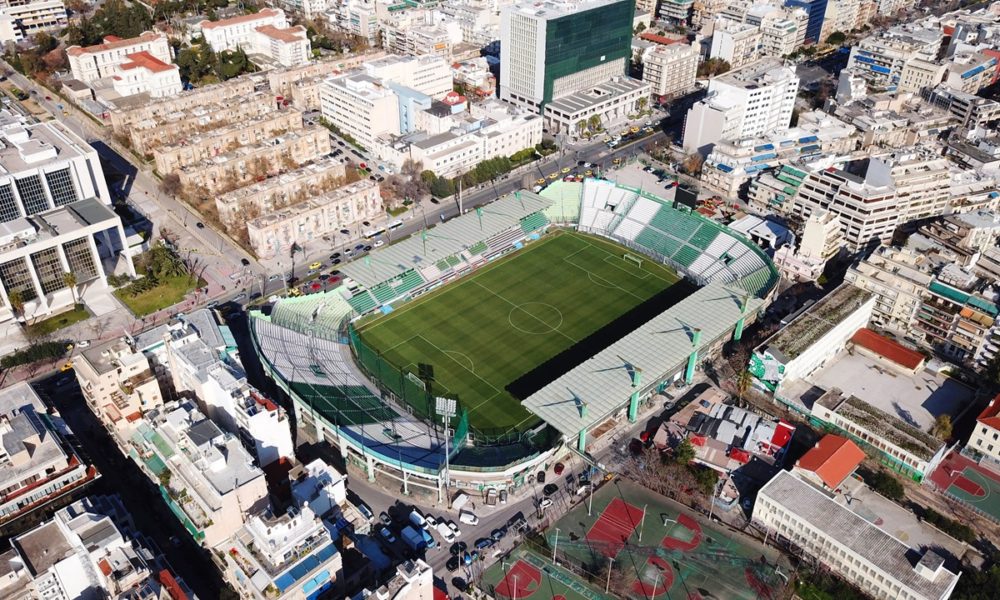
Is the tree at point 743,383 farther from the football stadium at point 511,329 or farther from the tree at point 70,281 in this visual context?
the tree at point 70,281

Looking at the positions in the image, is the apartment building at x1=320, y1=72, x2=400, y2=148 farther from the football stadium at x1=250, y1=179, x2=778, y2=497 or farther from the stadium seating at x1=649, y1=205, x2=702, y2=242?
the stadium seating at x1=649, y1=205, x2=702, y2=242

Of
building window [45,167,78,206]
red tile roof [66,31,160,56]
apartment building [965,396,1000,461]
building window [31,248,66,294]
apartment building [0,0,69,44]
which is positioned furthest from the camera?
apartment building [0,0,69,44]

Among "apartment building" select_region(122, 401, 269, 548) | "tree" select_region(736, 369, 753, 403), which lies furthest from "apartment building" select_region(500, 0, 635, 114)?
"apartment building" select_region(122, 401, 269, 548)

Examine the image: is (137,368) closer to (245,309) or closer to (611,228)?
(245,309)

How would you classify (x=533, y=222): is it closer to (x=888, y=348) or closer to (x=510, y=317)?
(x=510, y=317)

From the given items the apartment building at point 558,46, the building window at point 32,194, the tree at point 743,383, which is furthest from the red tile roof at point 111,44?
the tree at point 743,383

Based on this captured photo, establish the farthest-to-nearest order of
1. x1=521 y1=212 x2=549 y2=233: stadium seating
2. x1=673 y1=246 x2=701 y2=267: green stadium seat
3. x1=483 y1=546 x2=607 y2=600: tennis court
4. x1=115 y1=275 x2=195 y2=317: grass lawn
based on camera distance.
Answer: x1=521 y1=212 x2=549 y2=233: stadium seating
x1=673 y1=246 x2=701 y2=267: green stadium seat
x1=115 y1=275 x2=195 y2=317: grass lawn
x1=483 y1=546 x2=607 y2=600: tennis court

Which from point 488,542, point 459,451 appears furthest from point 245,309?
point 488,542
